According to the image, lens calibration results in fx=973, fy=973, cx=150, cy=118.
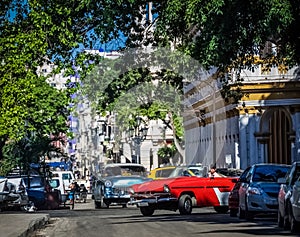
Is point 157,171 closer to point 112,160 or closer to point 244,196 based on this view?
point 244,196

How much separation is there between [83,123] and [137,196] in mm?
134940

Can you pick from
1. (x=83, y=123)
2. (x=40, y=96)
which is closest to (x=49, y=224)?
(x=40, y=96)

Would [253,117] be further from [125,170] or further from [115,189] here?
[115,189]

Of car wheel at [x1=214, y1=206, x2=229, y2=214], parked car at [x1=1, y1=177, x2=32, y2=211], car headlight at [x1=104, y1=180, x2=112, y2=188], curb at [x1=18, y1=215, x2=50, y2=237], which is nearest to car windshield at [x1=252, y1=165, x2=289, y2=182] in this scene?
car wheel at [x1=214, y1=206, x2=229, y2=214]

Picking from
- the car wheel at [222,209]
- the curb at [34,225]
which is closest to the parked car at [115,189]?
the car wheel at [222,209]

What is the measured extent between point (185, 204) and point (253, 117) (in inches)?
1006

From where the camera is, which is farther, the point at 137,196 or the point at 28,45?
the point at 137,196

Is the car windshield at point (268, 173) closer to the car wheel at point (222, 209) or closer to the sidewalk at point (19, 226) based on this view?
the car wheel at point (222, 209)

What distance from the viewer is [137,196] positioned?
31.6m

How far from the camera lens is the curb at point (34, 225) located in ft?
69.5

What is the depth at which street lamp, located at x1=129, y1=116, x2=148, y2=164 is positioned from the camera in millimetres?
67438

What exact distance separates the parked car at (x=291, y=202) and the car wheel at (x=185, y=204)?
8419 mm

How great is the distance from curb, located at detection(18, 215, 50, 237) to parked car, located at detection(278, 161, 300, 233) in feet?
18.4

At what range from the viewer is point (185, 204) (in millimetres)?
31094
